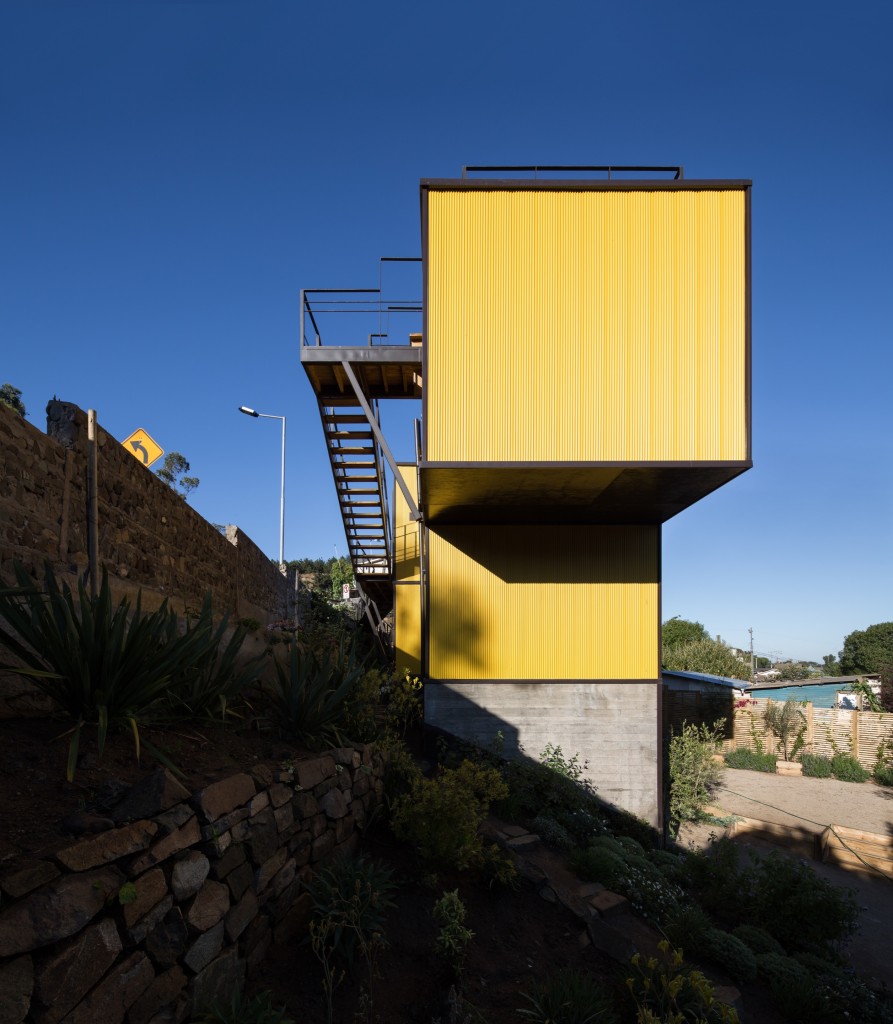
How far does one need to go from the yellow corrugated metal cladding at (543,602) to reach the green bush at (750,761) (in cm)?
1231

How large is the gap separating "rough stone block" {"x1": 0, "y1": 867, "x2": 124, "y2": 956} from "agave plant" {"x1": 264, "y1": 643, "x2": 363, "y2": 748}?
2725 millimetres

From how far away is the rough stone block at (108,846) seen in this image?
111 inches

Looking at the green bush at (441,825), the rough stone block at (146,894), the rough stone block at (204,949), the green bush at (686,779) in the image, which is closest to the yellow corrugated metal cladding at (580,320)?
the green bush at (441,825)

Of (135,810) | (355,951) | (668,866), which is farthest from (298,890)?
(668,866)

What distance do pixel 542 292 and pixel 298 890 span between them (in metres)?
8.21

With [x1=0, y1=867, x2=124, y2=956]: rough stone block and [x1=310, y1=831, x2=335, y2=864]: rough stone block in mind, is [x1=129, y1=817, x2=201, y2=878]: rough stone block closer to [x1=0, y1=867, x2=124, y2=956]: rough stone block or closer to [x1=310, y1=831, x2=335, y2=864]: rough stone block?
[x1=0, y1=867, x2=124, y2=956]: rough stone block

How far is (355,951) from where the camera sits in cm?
441

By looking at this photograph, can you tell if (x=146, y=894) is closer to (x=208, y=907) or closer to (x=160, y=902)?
(x=160, y=902)

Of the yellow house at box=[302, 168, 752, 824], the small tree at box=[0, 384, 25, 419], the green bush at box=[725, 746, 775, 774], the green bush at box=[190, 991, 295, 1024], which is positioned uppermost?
the small tree at box=[0, 384, 25, 419]

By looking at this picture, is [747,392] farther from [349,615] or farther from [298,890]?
[349,615]

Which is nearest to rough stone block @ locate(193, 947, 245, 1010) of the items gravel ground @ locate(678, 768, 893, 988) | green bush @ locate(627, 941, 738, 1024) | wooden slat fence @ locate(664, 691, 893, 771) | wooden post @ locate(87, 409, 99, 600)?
green bush @ locate(627, 941, 738, 1024)

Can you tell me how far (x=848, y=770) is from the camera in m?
20.2

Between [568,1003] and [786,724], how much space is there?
21.4 meters

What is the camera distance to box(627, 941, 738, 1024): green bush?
423 cm
